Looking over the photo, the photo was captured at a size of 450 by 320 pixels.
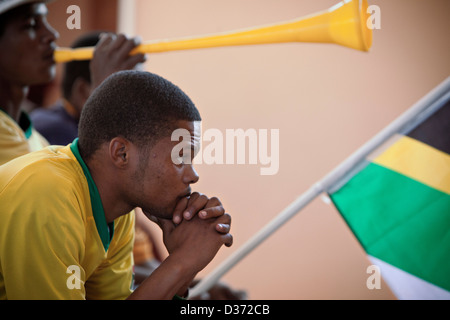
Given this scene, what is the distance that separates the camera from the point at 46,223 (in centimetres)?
76

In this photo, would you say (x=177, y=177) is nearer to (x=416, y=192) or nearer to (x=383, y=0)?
(x=416, y=192)

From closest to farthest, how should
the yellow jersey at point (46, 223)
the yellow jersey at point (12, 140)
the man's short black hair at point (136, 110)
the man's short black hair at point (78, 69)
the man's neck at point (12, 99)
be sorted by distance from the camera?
the yellow jersey at point (46, 223)
the man's short black hair at point (136, 110)
the yellow jersey at point (12, 140)
the man's neck at point (12, 99)
the man's short black hair at point (78, 69)

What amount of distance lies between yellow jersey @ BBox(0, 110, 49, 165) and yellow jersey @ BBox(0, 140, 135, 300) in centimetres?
33

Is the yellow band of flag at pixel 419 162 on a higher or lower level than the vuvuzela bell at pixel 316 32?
lower

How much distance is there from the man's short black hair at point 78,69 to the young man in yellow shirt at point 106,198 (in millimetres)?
1068

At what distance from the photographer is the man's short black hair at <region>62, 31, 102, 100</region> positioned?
1.92 m

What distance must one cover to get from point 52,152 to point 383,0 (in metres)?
1.50

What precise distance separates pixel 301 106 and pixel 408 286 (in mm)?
1117

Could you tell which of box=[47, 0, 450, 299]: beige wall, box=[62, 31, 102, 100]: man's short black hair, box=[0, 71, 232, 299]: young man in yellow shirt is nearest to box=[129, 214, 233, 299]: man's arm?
box=[0, 71, 232, 299]: young man in yellow shirt

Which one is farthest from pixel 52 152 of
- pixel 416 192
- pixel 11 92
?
pixel 416 192

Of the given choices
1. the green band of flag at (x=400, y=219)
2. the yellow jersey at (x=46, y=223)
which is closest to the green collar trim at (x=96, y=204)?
the yellow jersey at (x=46, y=223)

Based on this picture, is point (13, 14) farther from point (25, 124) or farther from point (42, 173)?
point (42, 173)

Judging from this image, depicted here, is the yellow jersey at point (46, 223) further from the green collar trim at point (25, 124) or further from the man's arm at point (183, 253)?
the green collar trim at point (25, 124)

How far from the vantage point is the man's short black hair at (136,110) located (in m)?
0.87
